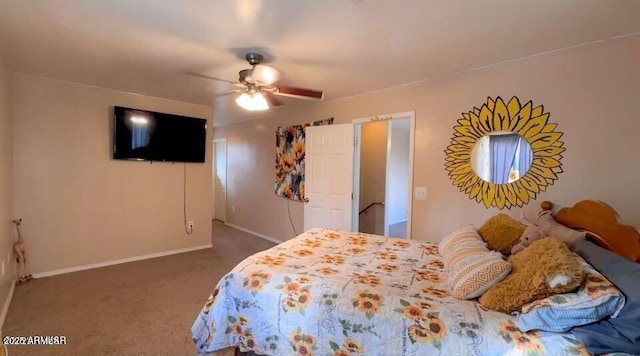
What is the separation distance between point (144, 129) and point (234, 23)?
2704 mm

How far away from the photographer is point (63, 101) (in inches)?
133

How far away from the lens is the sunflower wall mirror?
234cm

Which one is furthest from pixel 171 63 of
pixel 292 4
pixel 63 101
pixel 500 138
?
pixel 500 138

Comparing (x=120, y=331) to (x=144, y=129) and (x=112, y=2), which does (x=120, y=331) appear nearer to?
(x=112, y=2)

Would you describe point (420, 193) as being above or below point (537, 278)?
above

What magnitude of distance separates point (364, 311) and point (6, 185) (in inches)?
137

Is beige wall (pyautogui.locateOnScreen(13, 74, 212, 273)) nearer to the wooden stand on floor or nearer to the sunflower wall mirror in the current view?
the wooden stand on floor

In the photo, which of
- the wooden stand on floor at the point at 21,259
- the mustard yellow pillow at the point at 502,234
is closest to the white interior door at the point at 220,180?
the wooden stand on floor at the point at 21,259

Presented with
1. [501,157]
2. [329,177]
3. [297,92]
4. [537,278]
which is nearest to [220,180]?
[329,177]

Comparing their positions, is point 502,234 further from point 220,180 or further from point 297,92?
point 220,180

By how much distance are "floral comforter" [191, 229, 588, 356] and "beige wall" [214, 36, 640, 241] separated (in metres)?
1.11

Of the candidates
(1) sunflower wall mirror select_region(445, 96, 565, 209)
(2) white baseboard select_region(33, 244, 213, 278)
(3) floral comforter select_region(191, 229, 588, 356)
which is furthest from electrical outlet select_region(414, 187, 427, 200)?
(2) white baseboard select_region(33, 244, 213, 278)

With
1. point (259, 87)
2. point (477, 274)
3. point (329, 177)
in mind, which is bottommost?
point (477, 274)

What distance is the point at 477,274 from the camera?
1460 mm
